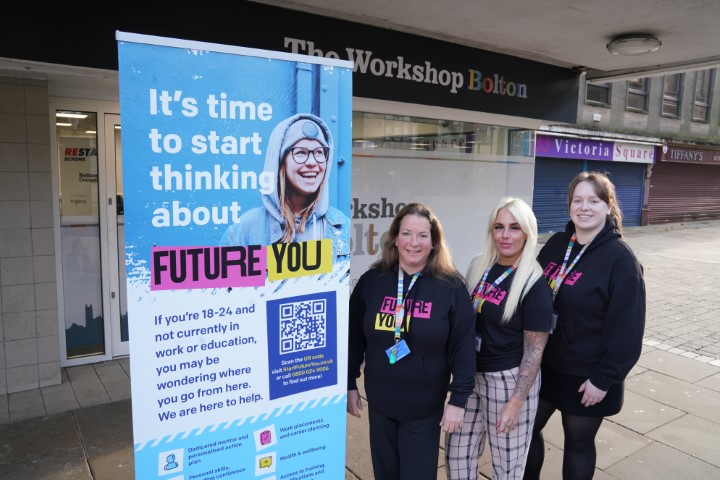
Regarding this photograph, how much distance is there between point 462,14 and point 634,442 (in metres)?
3.49

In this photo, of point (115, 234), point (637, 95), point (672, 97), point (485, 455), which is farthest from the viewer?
point (672, 97)

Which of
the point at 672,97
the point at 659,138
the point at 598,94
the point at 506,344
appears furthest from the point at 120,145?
the point at 672,97

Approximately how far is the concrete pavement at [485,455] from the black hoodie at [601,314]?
1.22m

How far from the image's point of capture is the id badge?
236 centimetres

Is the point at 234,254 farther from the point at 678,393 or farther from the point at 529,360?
→ the point at 678,393

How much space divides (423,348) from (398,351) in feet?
0.37

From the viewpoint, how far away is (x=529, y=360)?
248cm

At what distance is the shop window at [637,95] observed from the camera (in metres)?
17.8

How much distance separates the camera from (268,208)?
6.38ft

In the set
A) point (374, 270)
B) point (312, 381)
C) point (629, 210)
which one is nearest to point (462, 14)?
point (374, 270)

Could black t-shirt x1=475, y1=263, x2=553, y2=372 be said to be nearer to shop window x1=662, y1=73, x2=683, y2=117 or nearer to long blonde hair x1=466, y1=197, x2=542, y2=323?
long blonde hair x1=466, y1=197, x2=542, y2=323

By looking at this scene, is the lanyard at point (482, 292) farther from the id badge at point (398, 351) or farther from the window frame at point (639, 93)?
the window frame at point (639, 93)

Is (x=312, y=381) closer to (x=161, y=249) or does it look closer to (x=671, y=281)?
(x=161, y=249)

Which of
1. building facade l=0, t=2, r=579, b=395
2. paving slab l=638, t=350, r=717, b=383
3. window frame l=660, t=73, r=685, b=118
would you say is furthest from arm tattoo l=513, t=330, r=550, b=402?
window frame l=660, t=73, r=685, b=118
